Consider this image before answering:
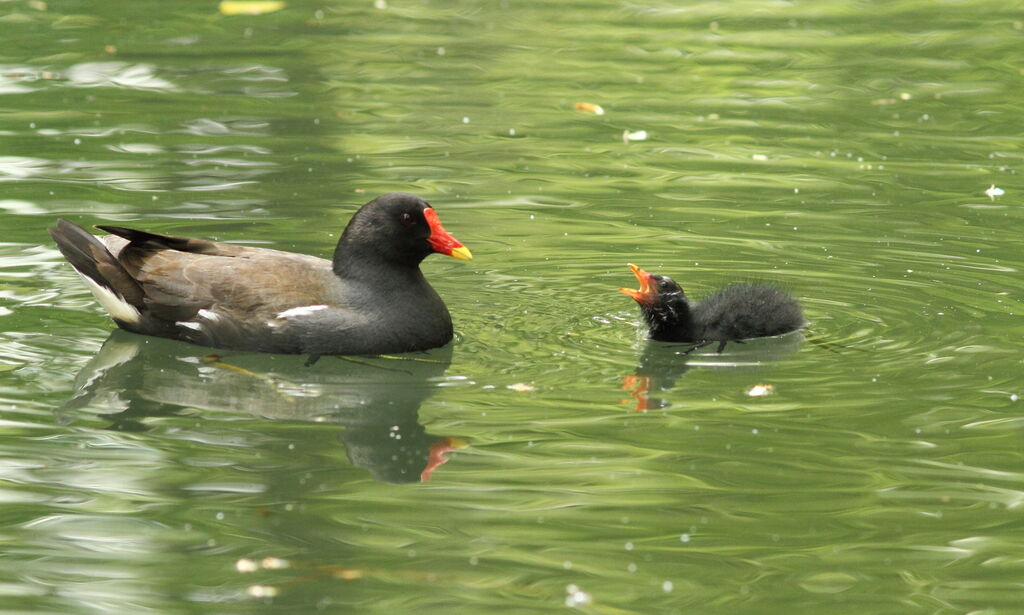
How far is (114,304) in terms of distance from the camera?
8.20 metres

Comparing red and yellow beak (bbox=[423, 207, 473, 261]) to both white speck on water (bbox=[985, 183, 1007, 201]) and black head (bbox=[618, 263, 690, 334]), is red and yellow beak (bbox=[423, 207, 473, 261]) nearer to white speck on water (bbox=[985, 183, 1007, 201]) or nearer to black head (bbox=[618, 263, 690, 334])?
black head (bbox=[618, 263, 690, 334])

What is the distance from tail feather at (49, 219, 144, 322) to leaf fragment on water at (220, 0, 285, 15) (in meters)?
9.66

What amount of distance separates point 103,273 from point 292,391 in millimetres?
1551

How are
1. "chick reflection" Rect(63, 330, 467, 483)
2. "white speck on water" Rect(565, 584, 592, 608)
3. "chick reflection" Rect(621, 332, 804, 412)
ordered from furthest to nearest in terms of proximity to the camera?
1. "chick reflection" Rect(621, 332, 804, 412)
2. "chick reflection" Rect(63, 330, 467, 483)
3. "white speck on water" Rect(565, 584, 592, 608)

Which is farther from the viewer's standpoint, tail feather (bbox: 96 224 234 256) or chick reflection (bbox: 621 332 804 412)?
tail feather (bbox: 96 224 234 256)

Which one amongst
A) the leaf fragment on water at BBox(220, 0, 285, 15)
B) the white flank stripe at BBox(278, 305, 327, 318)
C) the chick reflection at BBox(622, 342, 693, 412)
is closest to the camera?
the chick reflection at BBox(622, 342, 693, 412)

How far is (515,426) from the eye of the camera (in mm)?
6805

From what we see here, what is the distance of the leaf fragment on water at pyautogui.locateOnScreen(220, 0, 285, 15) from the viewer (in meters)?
17.8

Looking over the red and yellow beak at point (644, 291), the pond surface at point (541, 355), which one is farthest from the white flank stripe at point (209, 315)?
the red and yellow beak at point (644, 291)

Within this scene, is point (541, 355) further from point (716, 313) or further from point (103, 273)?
point (103, 273)

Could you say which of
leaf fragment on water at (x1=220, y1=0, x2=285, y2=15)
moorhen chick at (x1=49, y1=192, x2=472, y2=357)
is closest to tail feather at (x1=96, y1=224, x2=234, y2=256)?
moorhen chick at (x1=49, y1=192, x2=472, y2=357)

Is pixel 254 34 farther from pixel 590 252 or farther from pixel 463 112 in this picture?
pixel 590 252

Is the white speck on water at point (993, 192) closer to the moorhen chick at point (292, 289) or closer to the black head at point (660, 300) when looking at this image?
the black head at point (660, 300)

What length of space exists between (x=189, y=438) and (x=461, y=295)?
8.66ft
